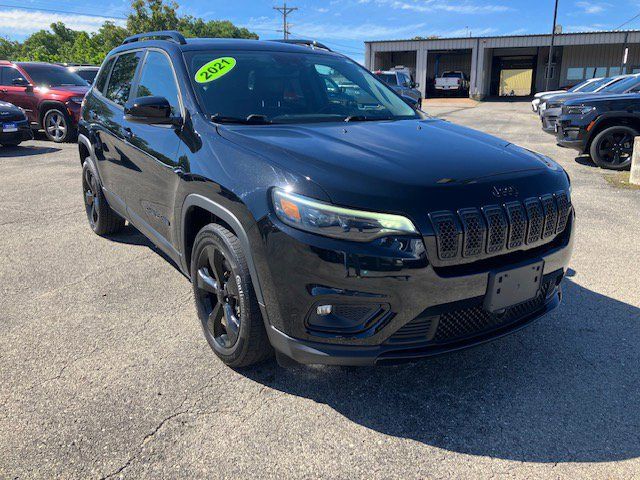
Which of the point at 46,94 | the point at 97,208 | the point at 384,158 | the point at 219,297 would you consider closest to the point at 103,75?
the point at 97,208

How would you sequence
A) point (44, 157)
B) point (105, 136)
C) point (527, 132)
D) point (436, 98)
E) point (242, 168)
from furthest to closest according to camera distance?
point (436, 98)
point (527, 132)
point (44, 157)
point (105, 136)
point (242, 168)

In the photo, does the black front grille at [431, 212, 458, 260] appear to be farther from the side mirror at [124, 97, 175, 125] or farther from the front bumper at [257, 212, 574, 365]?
the side mirror at [124, 97, 175, 125]

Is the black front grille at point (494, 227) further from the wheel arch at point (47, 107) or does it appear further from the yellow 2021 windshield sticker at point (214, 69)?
the wheel arch at point (47, 107)

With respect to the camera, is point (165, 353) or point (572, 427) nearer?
point (572, 427)

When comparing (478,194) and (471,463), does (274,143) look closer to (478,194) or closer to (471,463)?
(478,194)

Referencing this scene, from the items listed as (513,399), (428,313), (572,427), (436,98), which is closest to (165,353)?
(428,313)

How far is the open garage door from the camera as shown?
4522cm

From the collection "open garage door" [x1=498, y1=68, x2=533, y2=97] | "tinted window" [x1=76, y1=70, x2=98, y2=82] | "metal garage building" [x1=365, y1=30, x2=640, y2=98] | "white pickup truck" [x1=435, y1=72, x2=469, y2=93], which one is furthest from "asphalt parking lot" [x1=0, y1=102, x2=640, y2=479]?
"open garage door" [x1=498, y1=68, x2=533, y2=97]

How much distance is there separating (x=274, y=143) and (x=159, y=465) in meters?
1.52

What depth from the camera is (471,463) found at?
214cm

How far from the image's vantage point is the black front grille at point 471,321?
2.28 m

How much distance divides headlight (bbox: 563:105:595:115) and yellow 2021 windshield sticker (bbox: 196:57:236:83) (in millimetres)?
7792

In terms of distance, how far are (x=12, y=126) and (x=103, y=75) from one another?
287 inches

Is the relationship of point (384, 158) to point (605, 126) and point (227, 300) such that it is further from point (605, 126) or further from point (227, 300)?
point (605, 126)
